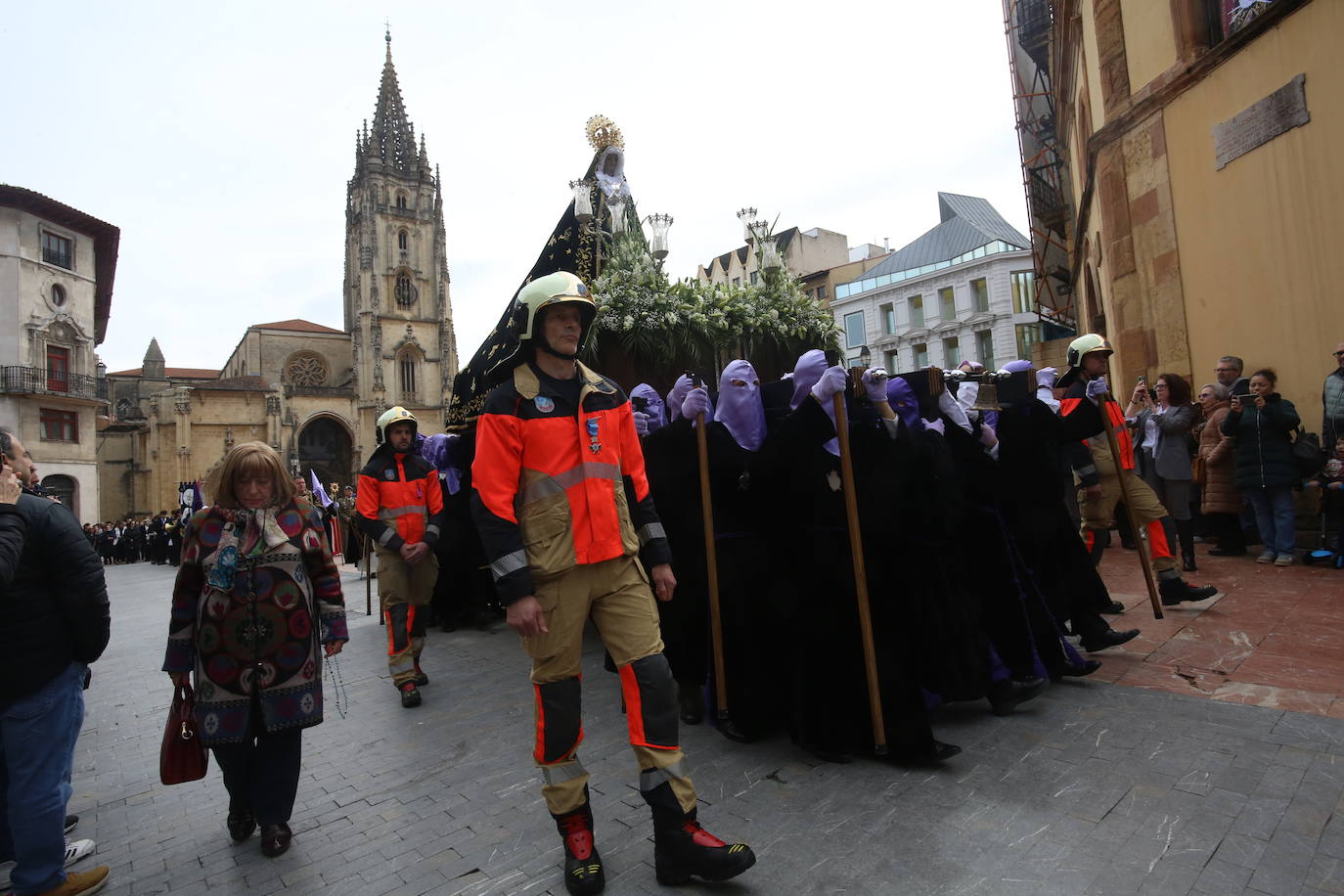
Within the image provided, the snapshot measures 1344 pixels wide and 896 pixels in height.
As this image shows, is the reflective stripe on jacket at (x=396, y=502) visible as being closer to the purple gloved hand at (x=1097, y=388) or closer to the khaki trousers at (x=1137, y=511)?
the purple gloved hand at (x=1097, y=388)

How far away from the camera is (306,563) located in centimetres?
325

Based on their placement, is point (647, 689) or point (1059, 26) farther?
point (1059, 26)

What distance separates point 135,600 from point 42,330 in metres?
28.4

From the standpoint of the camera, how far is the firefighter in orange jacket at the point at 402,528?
5.34m

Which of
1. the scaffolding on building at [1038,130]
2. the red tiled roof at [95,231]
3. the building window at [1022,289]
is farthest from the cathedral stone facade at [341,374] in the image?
the scaffolding on building at [1038,130]

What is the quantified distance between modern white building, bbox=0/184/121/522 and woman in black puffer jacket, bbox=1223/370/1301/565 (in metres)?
40.8

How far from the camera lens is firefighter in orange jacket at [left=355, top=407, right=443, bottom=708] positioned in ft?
17.5

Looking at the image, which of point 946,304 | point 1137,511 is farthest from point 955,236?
point 1137,511

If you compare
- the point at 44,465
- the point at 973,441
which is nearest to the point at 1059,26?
the point at 973,441

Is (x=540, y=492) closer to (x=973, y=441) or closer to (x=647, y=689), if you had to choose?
(x=647, y=689)

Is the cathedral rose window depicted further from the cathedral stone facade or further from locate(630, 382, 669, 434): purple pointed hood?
locate(630, 382, 669, 434): purple pointed hood

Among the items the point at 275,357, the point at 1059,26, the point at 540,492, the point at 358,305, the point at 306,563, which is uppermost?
the point at 358,305

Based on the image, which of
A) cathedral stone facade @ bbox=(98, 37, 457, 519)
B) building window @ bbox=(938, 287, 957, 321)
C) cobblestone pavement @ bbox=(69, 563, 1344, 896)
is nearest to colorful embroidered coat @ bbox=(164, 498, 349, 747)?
cobblestone pavement @ bbox=(69, 563, 1344, 896)

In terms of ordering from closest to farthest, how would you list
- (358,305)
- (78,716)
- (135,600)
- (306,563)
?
(78,716) < (306,563) < (135,600) < (358,305)
